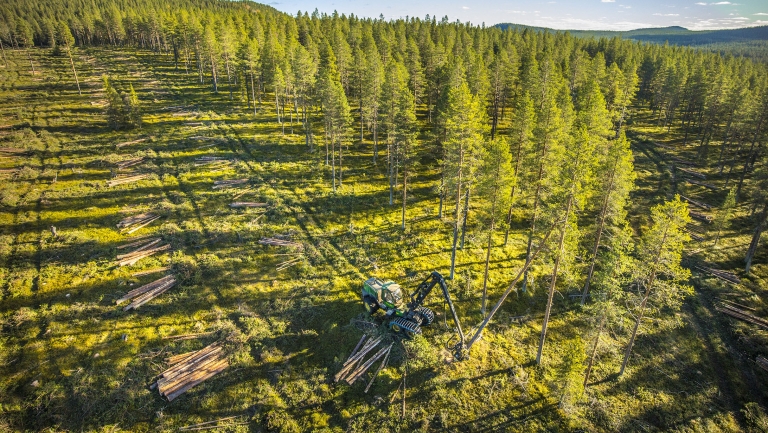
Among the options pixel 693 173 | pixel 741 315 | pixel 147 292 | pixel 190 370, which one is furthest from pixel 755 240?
pixel 147 292

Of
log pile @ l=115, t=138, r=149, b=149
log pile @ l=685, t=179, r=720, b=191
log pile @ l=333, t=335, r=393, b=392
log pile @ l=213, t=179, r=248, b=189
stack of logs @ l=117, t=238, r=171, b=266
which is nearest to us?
log pile @ l=333, t=335, r=393, b=392

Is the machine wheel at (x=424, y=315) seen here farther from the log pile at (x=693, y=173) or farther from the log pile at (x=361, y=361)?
the log pile at (x=693, y=173)

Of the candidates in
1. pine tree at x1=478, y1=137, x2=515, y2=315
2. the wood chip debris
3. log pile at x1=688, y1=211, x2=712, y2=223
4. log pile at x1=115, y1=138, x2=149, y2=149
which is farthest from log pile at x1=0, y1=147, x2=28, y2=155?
log pile at x1=688, y1=211, x2=712, y2=223

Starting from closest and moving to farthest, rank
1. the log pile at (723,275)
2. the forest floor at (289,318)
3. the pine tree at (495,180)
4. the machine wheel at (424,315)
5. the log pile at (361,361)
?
1. the forest floor at (289,318)
2. the log pile at (361,361)
3. the machine wheel at (424,315)
4. the pine tree at (495,180)
5. the log pile at (723,275)

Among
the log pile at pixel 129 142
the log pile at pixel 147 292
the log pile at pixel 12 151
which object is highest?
the log pile at pixel 129 142

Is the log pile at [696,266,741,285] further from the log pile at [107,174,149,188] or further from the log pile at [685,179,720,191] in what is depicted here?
the log pile at [107,174,149,188]

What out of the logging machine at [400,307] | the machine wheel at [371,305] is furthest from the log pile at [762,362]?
the machine wheel at [371,305]
